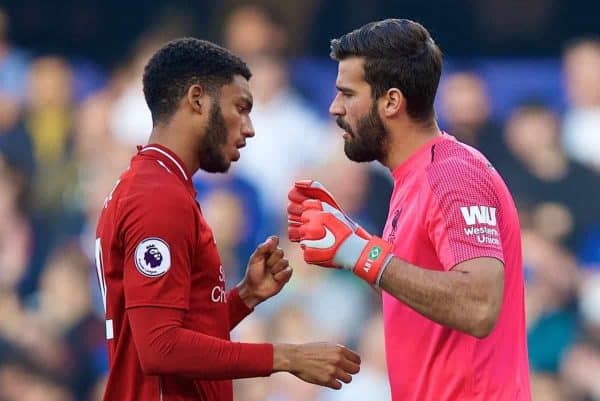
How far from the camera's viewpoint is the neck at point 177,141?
3.52 m

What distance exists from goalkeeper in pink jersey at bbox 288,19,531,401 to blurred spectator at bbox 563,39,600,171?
3.56 meters

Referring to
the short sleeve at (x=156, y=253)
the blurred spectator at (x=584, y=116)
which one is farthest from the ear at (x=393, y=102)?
the blurred spectator at (x=584, y=116)

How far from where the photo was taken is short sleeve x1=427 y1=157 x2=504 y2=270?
3107 mm

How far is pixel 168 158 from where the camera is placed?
136 inches

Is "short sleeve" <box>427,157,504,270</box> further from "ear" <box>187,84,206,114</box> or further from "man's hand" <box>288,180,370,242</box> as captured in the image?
"ear" <box>187,84,206,114</box>

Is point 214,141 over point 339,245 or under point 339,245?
over

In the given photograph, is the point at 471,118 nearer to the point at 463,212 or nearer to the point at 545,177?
the point at 545,177

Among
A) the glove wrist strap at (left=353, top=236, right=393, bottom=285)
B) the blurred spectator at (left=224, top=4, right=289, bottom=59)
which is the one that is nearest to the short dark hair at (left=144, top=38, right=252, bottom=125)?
the glove wrist strap at (left=353, top=236, right=393, bottom=285)

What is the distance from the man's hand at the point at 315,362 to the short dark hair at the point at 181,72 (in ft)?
2.68

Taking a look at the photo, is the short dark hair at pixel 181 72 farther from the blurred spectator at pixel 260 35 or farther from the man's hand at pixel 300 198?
the blurred spectator at pixel 260 35

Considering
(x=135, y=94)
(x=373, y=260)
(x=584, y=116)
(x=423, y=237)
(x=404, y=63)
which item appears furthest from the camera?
(x=135, y=94)

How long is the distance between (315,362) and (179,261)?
1.57 feet

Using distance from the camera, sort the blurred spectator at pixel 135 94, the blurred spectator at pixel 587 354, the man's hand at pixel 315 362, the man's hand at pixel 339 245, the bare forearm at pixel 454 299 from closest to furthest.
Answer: the bare forearm at pixel 454 299 < the man's hand at pixel 339 245 < the man's hand at pixel 315 362 < the blurred spectator at pixel 587 354 < the blurred spectator at pixel 135 94

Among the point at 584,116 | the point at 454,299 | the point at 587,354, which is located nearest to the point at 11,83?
the point at 584,116
